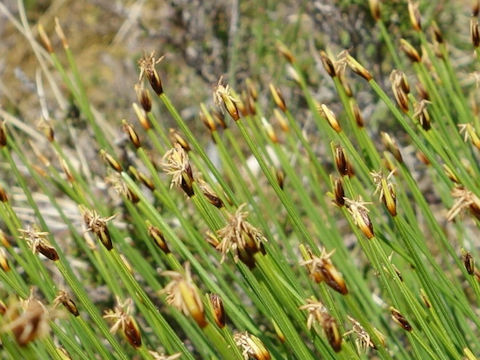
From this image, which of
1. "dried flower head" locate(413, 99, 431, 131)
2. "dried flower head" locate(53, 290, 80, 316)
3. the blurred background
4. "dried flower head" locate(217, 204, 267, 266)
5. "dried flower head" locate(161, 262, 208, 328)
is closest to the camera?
"dried flower head" locate(161, 262, 208, 328)

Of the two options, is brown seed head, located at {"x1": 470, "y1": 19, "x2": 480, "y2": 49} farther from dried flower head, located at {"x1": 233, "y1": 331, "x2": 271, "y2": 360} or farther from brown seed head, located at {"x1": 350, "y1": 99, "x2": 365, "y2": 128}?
dried flower head, located at {"x1": 233, "y1": 331, "x2": 271, "y2": 360}

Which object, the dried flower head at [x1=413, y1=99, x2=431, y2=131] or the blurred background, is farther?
the blurred background

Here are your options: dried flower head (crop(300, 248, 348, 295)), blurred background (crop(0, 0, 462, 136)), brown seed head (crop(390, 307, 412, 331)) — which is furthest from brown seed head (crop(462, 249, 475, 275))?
blurred background (crop(0, 0, 462, 136))

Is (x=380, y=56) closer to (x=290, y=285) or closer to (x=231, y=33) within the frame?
(x=231, y=33)

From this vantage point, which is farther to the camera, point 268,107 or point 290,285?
point 268,107

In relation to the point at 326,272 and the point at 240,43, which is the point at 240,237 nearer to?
the point at 326,272

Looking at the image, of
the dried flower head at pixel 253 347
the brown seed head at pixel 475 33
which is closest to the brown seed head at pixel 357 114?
the brown seed head at pixel 475 33

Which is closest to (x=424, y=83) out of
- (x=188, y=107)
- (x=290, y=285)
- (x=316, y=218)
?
(x=316, y=218)

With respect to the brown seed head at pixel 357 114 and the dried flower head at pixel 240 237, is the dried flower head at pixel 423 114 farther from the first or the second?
the dried flower head at pixel 240 237
